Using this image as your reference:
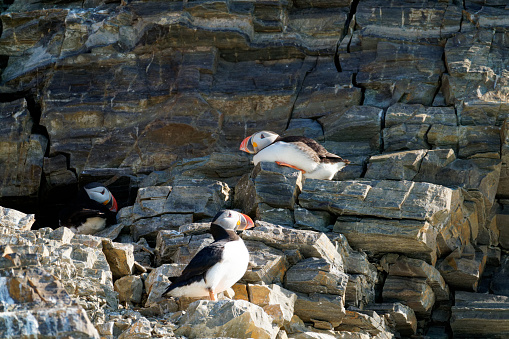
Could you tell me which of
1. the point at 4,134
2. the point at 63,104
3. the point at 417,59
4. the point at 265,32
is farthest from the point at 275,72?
the point at 4,134

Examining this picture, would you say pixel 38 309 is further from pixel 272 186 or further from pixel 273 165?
pixel 273 165

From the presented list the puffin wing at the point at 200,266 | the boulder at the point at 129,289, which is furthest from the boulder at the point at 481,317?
the boulder at the point at 129,289

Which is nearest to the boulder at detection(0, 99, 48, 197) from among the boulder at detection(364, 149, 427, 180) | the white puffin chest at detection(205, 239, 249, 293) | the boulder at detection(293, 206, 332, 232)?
the boulder at detection(293, 206, 332, 232)

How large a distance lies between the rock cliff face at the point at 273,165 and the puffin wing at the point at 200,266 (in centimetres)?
38

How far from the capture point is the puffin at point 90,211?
11.9m

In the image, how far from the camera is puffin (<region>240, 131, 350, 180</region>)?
11.0 meters

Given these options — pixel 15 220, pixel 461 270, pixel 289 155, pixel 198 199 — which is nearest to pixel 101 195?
pixel 198 199

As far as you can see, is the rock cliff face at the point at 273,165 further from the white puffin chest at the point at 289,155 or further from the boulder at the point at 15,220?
the white puffin chest at the point at 289,155

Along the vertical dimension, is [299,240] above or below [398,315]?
above

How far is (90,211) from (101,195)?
576 mm

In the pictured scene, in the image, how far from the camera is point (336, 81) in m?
13.6

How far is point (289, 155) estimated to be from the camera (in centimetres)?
1101

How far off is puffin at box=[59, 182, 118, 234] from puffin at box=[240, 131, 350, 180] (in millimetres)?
2604

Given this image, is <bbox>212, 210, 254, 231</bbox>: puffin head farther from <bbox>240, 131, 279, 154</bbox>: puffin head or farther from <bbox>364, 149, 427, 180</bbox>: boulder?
<bbox>364, 149, 427, 180</bbox>: boulder
